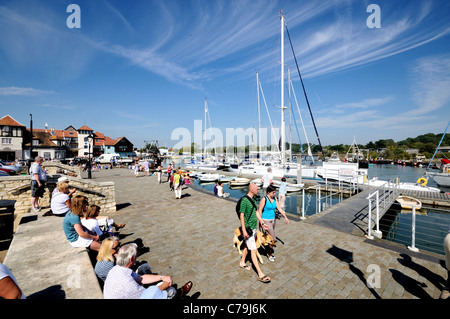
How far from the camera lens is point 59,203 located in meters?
6.38

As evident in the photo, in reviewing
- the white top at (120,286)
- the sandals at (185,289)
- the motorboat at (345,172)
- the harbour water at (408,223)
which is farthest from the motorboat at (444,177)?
the white top at (120,286)

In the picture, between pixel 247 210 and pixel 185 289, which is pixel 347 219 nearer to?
pixel 247 210

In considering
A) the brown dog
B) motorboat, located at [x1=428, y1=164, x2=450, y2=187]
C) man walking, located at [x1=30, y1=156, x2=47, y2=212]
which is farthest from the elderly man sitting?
motorboat, located at [x1=428, y1=164, x2=450, y2=187]

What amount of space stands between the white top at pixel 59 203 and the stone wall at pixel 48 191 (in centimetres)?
216

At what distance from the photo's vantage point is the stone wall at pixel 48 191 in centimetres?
842

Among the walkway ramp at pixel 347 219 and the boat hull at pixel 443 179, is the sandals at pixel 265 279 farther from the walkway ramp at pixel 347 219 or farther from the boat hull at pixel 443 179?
the boat hull at pixel 443 179

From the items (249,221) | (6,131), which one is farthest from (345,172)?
(6,131)

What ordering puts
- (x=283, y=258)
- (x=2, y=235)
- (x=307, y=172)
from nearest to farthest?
(x=283, y=258) → (x=2, y=235) → (x=307, y=172)

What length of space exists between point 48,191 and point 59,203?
3.93 metres

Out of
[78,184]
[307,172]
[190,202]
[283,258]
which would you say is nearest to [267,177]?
[190,202]
